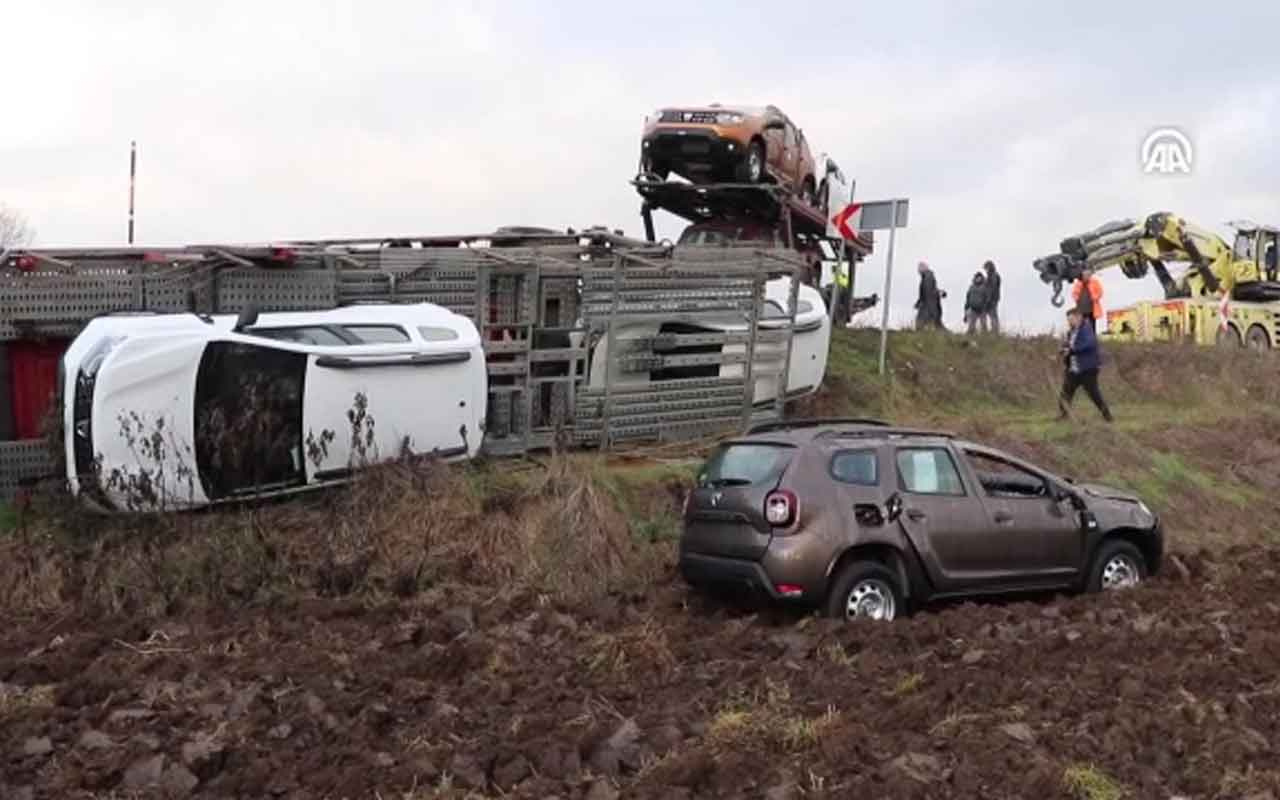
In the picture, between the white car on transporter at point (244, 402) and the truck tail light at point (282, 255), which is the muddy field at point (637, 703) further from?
the truck tail light at point (282, 255)

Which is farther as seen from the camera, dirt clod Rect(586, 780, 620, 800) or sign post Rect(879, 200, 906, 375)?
sign post Rect(879, 200, 906, 375)

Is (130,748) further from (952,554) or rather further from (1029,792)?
(952,554)

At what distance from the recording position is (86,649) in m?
9.27

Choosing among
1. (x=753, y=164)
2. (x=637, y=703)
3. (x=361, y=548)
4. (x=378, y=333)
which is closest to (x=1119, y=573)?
(x=637, y=703)

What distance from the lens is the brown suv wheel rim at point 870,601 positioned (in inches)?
419

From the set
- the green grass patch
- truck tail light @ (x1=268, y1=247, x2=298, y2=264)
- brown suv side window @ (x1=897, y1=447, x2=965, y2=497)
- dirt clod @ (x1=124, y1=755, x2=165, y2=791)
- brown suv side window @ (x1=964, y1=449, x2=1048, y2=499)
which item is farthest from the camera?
truck tail light @ (x1=268, y1=247, x2=298, y2=264)

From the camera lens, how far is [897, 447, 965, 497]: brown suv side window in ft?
36.6

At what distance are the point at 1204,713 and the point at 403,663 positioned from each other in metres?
4.48

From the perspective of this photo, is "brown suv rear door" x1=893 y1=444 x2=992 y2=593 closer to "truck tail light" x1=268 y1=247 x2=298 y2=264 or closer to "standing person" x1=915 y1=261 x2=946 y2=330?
"truck tail light" x1=268 y1=247 x2=298 y2=264

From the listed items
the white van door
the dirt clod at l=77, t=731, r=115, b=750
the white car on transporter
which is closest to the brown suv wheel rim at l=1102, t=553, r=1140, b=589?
the white van door

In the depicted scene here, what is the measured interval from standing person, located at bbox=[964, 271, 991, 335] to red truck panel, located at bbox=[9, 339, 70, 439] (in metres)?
17.9

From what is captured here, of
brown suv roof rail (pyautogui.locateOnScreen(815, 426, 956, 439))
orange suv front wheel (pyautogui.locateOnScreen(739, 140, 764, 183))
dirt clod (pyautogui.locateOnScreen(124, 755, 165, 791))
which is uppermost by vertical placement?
orange suv front wheel (pyautogui.locateOnScreen(739, 140, 764, 183))

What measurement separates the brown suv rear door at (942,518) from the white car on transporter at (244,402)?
12.8ft

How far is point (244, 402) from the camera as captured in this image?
439 inches
